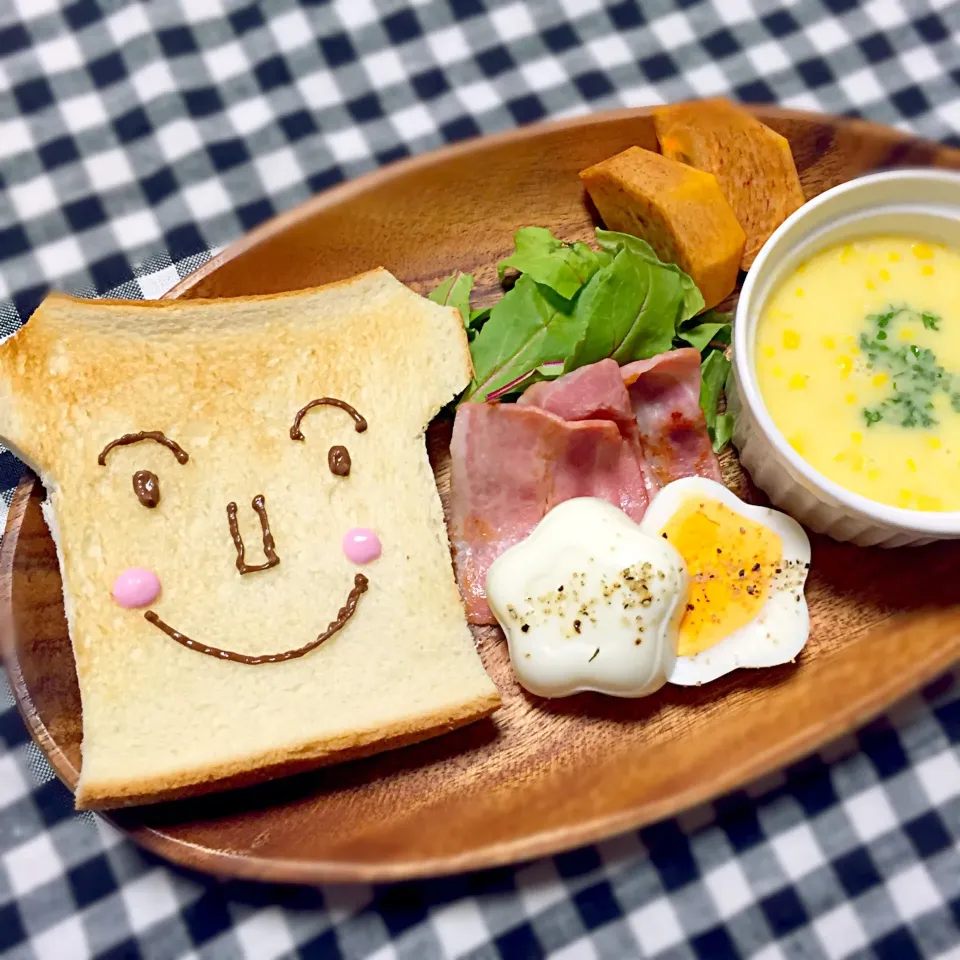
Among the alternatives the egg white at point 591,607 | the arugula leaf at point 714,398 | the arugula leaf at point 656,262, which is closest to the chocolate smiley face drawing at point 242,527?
the egg white at point 591,607

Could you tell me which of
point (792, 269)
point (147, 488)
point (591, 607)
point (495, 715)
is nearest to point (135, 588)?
point (147, 488)

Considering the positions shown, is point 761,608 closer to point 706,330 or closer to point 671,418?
point 671,418

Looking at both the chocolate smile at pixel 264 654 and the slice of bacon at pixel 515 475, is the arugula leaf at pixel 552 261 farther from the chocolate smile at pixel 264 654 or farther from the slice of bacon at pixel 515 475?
the chocolate smile at pixel 264 654

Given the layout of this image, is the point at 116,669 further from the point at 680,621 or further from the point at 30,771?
the point at 680,621

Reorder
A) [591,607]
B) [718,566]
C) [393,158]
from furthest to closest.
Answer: [393,158] < [718,566] < [591,607]

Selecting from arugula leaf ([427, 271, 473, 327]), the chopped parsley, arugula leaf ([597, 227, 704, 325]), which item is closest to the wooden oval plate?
arugula leaf ([427, 271, 473, 327])

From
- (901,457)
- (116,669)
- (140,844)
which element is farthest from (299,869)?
(901,457)

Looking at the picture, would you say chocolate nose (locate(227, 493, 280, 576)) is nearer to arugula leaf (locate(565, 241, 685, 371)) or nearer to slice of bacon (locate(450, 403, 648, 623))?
slice of bacon (locate(450, 403, 648, 623))
